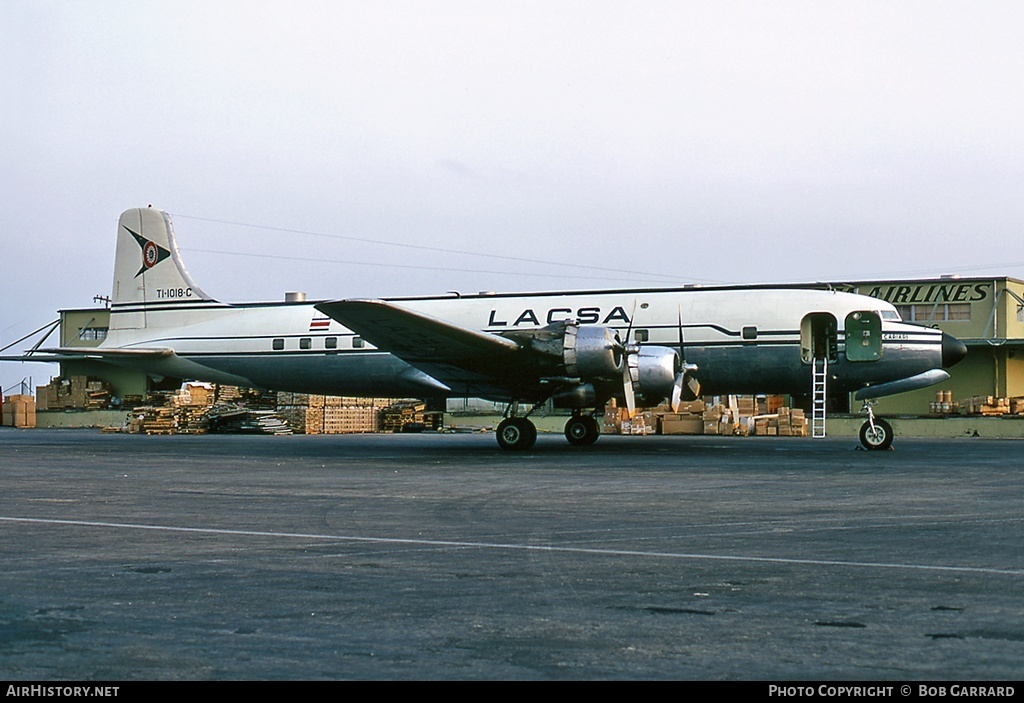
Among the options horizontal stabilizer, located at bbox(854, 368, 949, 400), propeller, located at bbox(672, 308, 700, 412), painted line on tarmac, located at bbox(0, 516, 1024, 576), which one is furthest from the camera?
horizontal stabilizer, located at bbox(854, 368, 949, 400)

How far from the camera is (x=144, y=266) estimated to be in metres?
29.9

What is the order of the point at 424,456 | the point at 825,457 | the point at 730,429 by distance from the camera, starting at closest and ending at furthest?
the point at 825,457 < the point at 424,456 < the point at 730,429

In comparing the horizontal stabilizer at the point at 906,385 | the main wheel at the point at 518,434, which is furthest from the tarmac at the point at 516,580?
the horizontal stabilizer at the point at 906,385

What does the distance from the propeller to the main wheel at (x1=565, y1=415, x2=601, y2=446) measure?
2887mm

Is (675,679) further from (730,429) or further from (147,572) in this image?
(730,429)

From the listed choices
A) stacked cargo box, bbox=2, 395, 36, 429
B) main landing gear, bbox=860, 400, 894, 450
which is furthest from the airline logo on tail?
stacked cargo box, bbox=2, 395, 36, 429

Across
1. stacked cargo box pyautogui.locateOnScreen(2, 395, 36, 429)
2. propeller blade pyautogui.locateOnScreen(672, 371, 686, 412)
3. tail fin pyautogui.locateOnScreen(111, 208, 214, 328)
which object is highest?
tail fin pyautogui.locateOnScreen(111, 208, 214, 328)

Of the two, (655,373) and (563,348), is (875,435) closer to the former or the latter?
(655,373)

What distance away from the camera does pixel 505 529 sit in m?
9.24

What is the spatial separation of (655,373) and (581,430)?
4.18m

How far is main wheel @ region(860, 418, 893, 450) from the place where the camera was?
22094 millimetres

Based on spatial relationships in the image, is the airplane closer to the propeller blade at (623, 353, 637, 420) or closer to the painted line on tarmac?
the propeller blade at (623, 353, 637, 420)
